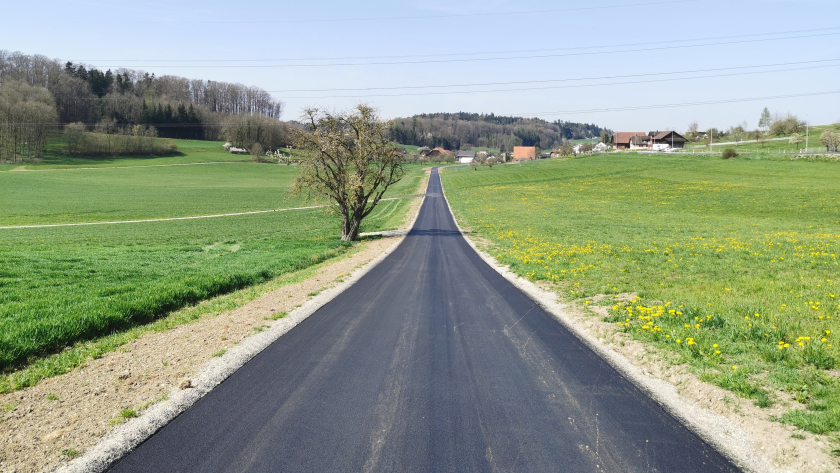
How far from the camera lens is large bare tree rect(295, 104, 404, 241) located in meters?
29.0

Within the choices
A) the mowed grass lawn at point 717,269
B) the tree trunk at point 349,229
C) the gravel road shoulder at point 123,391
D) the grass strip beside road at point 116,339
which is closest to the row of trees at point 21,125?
the mowed grass lawn at point 717,269

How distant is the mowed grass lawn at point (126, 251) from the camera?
1003 cm

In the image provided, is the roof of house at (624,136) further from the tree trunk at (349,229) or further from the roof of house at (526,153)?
the tree trunk at (349,229)

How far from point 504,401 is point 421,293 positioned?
7511 mm

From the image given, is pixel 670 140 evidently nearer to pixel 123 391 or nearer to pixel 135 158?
pixel 135 158

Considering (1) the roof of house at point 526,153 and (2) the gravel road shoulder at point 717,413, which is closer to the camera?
(2) the gravel road shoulder at point 717,413

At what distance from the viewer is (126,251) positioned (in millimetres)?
22922

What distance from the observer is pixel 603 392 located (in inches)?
264

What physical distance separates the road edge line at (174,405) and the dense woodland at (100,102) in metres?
116

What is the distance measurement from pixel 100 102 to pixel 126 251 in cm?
14112

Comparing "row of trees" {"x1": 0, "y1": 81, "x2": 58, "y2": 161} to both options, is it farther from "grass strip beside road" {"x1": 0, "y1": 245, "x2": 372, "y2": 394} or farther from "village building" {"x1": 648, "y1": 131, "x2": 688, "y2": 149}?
"village building" {"x1": 648, "y1": 131, "x2": 688, "y2": 149}

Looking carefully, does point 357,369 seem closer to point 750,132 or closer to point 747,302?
point 747,302

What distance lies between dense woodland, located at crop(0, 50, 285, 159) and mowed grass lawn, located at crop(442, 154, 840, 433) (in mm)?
102310

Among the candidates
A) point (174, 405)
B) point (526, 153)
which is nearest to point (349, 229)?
point (174, 405)
